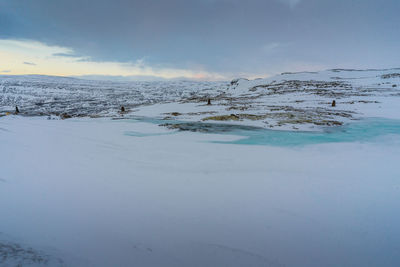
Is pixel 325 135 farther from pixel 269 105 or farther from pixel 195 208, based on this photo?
pixel 269 105

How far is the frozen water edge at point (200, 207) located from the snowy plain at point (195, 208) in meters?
0.01

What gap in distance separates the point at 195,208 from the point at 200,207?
8cm

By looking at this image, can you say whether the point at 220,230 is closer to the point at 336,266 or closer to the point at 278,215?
the point at 278,215

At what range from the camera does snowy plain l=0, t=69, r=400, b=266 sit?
6.58 feet

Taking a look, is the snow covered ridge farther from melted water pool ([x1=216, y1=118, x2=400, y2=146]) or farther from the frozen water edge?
the frozen water edge

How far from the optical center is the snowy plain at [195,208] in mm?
2006

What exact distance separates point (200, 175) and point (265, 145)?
10.4ft

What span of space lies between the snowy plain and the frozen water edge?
0.6 inches

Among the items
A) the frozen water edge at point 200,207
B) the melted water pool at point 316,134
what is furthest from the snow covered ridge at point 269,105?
the frozen water edge at point 200,207

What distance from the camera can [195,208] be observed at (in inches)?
109

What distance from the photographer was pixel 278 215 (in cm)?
265

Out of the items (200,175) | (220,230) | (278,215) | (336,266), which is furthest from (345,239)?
(200,175)

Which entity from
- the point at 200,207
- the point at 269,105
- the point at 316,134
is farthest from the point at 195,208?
the point at 269,105

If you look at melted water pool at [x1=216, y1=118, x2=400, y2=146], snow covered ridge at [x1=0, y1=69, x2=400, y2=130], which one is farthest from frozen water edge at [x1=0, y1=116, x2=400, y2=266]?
Answer: snow covered ridge at [x1=0, y1=69, x2=400, y2=130]
